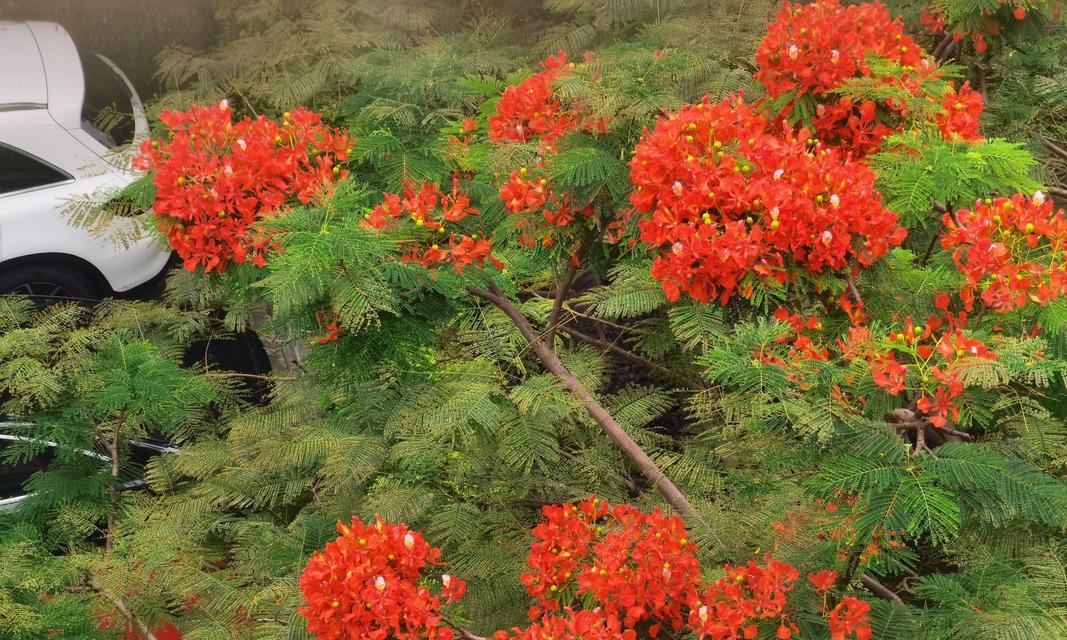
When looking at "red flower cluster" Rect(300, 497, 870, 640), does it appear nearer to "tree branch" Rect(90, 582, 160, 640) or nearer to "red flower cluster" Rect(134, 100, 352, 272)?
"red flower cluster" Rect(134, 100, 352, 272)

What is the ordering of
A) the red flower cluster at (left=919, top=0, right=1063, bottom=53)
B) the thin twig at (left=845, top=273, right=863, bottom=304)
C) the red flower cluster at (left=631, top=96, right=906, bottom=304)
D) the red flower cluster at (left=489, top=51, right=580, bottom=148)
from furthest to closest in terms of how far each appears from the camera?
the red flower cluster at (left=919, top=0, right=1063, bottom=53) → the red flower cluster at (left=489, top=51, right=580, bottom=148) → the thin twig at (left=845, top=273, right=863, bottom=304) → the red flower cluster at (left=631, top=96, right=906, bottom=304)

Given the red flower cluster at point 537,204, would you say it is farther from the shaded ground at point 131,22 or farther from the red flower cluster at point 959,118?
the shaded ground at point 131,22

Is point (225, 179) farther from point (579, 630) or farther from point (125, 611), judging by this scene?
point (125, 611)

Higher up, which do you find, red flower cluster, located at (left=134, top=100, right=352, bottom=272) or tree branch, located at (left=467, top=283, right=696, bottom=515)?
red flower cluster, located at (left=134, top=100, right=352, bottom=272)

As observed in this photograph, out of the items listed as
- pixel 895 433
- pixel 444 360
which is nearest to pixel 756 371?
pixel 895 433

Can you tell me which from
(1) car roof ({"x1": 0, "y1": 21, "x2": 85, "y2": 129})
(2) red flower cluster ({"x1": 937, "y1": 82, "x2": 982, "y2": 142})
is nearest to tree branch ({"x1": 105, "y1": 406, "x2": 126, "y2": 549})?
(1) car roof ({"x1": 0, "y1": 21, "x2": 85, "y2": 129})

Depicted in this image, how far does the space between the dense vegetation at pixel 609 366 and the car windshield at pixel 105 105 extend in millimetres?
1113

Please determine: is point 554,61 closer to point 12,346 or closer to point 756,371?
point 756,371

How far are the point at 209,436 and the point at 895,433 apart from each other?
2.64m

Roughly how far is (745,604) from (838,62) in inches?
44.8

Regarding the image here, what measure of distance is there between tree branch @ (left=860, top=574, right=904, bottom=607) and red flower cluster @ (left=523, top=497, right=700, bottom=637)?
407 mm

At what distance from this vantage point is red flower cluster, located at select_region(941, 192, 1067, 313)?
168cm

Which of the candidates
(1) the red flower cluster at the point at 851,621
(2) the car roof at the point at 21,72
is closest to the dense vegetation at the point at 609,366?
(1) the red flower cluster at the point at 851,621

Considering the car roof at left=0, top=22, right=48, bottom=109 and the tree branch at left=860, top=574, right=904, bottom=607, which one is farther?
the car roof at left=0, top=22, right=48, bottom=109
